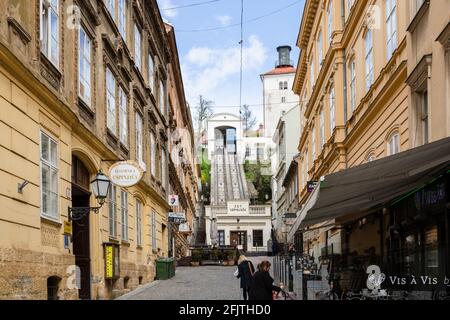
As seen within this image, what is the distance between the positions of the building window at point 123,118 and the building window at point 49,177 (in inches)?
283

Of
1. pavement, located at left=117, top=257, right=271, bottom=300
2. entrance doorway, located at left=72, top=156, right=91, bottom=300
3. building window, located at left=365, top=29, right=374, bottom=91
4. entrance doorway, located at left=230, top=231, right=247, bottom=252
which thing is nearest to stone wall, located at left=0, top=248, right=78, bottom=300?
entrance doorway, located at left=72, top=156, right=91, bottom=300

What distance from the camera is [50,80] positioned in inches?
482

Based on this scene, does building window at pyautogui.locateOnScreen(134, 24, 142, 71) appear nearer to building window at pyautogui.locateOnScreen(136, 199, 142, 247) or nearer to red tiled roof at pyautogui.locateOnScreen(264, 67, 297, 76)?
red tiled roof at pyautogui.locateOnScreen(264, 67, 297, 76)

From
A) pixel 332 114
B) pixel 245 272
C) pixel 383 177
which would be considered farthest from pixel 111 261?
pixel 332 114

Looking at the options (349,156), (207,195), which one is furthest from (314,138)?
(207,195)

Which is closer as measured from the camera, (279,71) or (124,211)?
(124,211)

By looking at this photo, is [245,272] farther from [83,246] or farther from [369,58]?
[369,58]

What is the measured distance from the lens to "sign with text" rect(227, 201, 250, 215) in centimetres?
6017

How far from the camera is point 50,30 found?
1247 cm

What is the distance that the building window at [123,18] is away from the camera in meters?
20.3

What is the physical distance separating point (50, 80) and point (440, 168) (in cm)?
699

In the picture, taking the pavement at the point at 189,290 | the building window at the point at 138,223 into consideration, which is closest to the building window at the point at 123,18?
the building window at the point at 138,223

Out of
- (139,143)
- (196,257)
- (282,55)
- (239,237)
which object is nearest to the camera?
(139,143)

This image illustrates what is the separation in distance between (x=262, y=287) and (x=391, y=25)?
7875 millimetres
